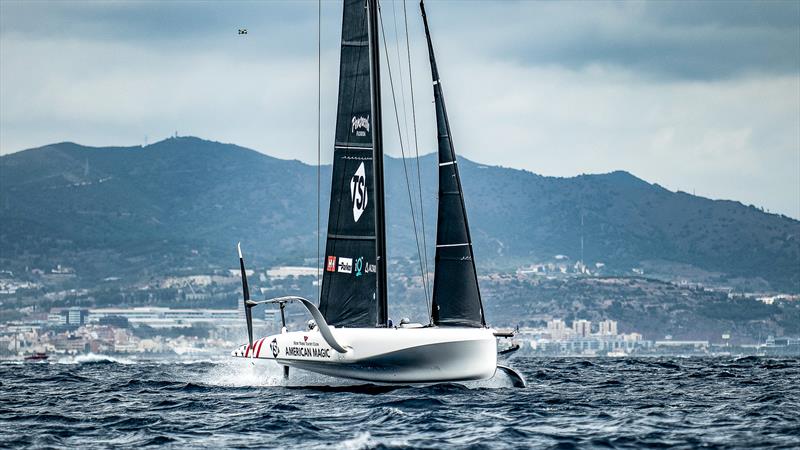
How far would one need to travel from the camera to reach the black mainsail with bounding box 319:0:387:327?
1652 inches

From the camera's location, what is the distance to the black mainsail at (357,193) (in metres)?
42.0

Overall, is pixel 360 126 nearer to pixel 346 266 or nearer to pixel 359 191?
pixel 359 191

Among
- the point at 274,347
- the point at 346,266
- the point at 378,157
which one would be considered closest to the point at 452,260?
the point at 346,266

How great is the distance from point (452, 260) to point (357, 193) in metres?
3.16

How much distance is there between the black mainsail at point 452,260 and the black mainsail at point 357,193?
169 cm

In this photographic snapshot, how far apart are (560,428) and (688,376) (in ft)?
82.0

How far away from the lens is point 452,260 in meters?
43.0

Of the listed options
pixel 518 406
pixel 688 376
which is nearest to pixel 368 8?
pixel 518 406

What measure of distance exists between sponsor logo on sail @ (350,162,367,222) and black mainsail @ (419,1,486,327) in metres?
2.24

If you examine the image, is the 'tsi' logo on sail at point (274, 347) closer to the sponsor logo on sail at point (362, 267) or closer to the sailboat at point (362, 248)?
the sailboat at point (362, 248)

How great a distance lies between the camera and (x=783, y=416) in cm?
3441

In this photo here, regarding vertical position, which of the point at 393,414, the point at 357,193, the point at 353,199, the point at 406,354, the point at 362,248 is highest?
the point at 357,193

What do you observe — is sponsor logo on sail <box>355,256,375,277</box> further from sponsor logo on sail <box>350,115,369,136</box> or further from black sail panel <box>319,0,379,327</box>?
sponsor logo on sail <box>350,115,369,136</box>

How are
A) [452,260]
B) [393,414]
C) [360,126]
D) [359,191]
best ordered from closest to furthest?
[393,414] → [359,191] → [360,126] → [452,260]
